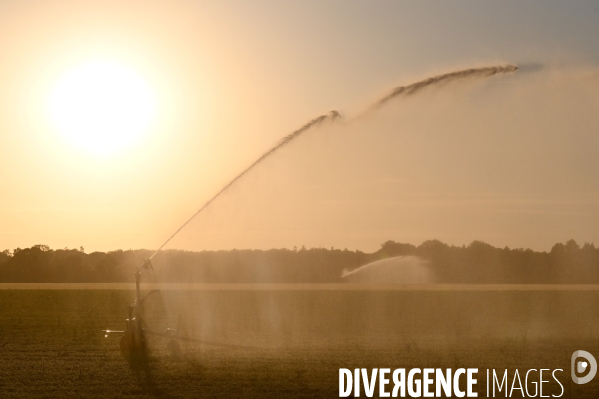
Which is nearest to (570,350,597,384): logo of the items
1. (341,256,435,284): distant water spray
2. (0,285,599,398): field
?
(0,285,599,398): field

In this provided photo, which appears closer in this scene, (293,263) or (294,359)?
(294,359)

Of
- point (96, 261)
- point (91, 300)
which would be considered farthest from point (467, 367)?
point (96, 261)

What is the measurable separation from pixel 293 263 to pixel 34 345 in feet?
271

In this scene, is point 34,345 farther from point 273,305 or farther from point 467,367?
point 273,305

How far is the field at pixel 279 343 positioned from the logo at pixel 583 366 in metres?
0.30

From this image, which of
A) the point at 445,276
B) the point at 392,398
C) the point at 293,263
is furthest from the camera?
the point at 293,263

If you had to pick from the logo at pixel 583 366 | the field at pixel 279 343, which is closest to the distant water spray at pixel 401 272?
the field at pixel 279 343

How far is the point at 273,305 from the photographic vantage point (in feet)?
160

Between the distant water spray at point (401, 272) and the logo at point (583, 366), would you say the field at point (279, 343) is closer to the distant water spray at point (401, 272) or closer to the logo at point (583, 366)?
the logo at point (583, 366)

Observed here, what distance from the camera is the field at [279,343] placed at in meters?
19.0

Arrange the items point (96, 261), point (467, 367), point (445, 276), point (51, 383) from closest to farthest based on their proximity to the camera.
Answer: point (51, 383) → point (467, 367) → point (445, 276) → point (96, 261)

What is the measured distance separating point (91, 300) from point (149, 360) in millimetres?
33349

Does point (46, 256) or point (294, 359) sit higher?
point (46, 256)

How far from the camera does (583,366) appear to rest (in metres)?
21.8
